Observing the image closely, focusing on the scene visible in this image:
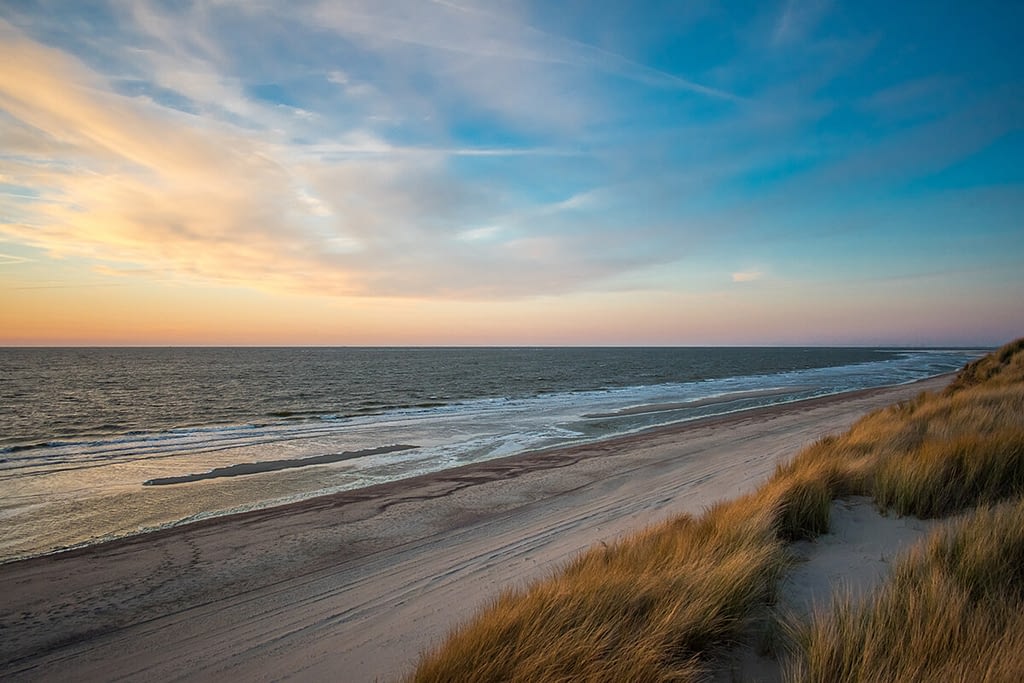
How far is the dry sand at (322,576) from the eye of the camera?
5336 millimetres

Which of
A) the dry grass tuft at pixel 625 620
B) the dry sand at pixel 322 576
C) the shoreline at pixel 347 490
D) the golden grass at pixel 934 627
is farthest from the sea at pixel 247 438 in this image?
the golden grass at pixel 934 627

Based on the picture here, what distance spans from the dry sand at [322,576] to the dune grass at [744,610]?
29.5 inches

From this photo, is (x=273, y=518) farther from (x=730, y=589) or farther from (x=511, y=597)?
(x=730, y=589)

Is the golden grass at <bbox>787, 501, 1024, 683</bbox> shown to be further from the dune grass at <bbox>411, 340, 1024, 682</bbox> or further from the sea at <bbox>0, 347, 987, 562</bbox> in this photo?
the sea at <bbox>0, 347, 987, 562</bbox>

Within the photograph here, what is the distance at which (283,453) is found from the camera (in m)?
17.7

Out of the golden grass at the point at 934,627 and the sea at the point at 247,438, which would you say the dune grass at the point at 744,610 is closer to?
the golden grass at the point at 934,627

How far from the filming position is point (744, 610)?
3.77 m

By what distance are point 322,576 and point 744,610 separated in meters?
6.10

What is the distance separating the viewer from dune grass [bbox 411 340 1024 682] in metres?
2.89

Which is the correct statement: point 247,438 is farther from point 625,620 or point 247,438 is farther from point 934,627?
point 934,627

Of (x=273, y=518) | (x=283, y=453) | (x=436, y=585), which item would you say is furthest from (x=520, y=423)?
(x=436, y=585)

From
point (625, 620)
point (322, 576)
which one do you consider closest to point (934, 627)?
point (625, 620)

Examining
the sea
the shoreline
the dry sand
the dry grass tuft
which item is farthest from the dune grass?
the sea

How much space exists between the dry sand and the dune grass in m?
0.75
